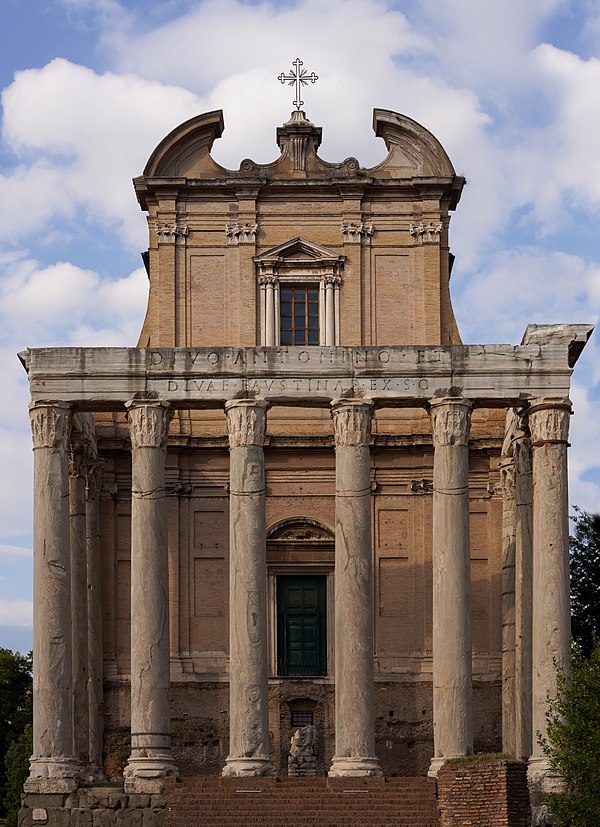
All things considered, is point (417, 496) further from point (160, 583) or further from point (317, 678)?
point (160, 583)

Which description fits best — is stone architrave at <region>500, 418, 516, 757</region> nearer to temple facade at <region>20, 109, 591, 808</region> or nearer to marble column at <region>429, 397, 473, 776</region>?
temple facade at <region>20, 109, 591, 808</region>

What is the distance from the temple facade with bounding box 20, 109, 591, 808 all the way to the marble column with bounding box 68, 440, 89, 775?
0.29 ft

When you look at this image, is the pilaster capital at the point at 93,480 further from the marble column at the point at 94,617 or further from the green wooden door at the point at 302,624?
the green wooden door at the point at 302,624

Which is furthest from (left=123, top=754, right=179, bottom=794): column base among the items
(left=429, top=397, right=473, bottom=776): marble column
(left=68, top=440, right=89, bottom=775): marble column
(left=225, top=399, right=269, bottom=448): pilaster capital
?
(left=225, top=399, right=269, bottom=448): pilaster capital

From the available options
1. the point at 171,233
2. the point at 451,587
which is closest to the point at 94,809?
the point at 451,587

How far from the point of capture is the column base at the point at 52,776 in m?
44.3

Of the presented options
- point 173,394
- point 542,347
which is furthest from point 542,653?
point 173,394

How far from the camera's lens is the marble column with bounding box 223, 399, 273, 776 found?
147 ft

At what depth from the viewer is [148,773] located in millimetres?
44375

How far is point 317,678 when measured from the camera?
51.4 metres

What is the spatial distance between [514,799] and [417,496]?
1195cm

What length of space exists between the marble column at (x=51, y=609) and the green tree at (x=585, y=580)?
1959 cm

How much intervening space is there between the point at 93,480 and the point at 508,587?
11326mm

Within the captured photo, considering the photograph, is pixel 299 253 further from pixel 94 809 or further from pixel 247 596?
pixel 94 809
